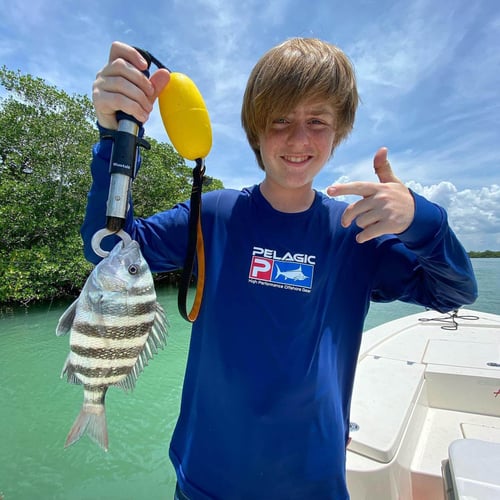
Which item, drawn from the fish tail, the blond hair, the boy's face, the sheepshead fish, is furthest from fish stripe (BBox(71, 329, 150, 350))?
the blond hair

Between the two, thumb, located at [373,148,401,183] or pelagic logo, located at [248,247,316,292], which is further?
pelagic logo, located at [248,247,316,292]

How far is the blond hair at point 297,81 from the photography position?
1373mm

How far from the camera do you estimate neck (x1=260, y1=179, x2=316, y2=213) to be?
1481 millimetres

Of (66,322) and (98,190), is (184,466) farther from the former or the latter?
(98,190)

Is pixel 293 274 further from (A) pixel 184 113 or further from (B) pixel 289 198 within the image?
(A) pixel 184 113

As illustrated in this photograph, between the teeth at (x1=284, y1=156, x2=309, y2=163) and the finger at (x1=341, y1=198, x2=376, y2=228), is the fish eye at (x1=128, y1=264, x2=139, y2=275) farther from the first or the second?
the teeth at (x1=284, y1=156, x2=309, y2=163)

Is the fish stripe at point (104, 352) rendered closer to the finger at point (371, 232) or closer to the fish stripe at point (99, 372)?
the fish stripe at point (99, 372)

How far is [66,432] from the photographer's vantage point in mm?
4484

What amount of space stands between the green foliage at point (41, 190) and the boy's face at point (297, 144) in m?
12.3

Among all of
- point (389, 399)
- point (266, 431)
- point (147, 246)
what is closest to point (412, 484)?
point (389, 399)

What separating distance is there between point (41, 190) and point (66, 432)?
10.8 m

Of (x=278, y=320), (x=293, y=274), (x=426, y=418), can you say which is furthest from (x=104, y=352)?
(x=426, y=418)

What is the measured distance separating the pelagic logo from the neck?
0.23 metres

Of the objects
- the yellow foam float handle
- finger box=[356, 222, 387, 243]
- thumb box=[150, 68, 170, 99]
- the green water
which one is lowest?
the green water
